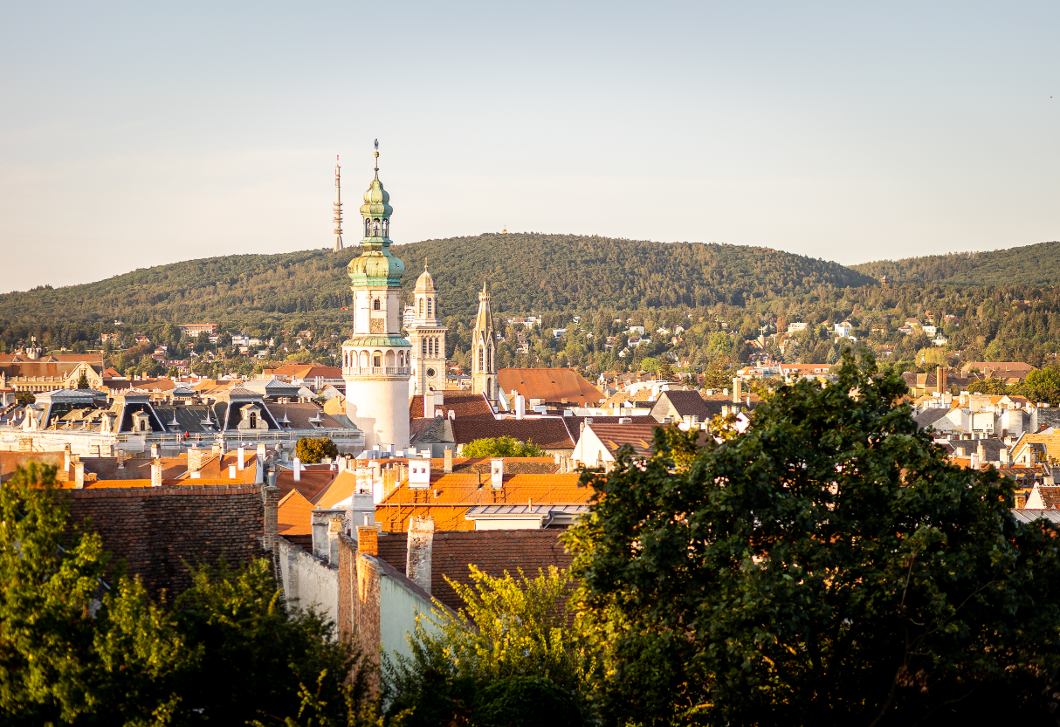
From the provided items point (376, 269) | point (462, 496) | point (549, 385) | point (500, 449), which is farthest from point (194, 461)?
point (549, 385)

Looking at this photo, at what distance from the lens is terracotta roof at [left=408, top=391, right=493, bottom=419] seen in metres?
89.1

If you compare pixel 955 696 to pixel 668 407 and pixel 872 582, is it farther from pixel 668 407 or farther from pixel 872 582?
pixel 668 407

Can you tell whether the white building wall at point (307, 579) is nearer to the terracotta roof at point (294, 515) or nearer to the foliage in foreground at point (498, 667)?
the foliage in foreground at point (498, 667)

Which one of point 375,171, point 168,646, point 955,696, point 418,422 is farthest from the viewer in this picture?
point 418,422

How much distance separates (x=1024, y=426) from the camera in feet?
314

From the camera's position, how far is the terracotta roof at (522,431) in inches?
3009

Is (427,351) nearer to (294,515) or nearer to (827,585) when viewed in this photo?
(294,515)

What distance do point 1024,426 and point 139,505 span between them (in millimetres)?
87300

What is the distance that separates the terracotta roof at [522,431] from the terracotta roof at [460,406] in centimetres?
458

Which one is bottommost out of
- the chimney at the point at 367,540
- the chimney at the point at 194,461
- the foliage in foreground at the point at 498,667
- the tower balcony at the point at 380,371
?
the chimney at the point at 194,461

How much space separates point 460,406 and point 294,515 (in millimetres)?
60944

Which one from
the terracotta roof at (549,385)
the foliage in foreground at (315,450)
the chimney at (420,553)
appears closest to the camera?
the chimney at (420,553)

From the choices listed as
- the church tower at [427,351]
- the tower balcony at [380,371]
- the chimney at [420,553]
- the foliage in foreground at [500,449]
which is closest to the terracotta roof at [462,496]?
the chimney at [420,553]

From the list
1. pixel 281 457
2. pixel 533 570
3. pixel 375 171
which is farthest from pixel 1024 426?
pixel 533 570
